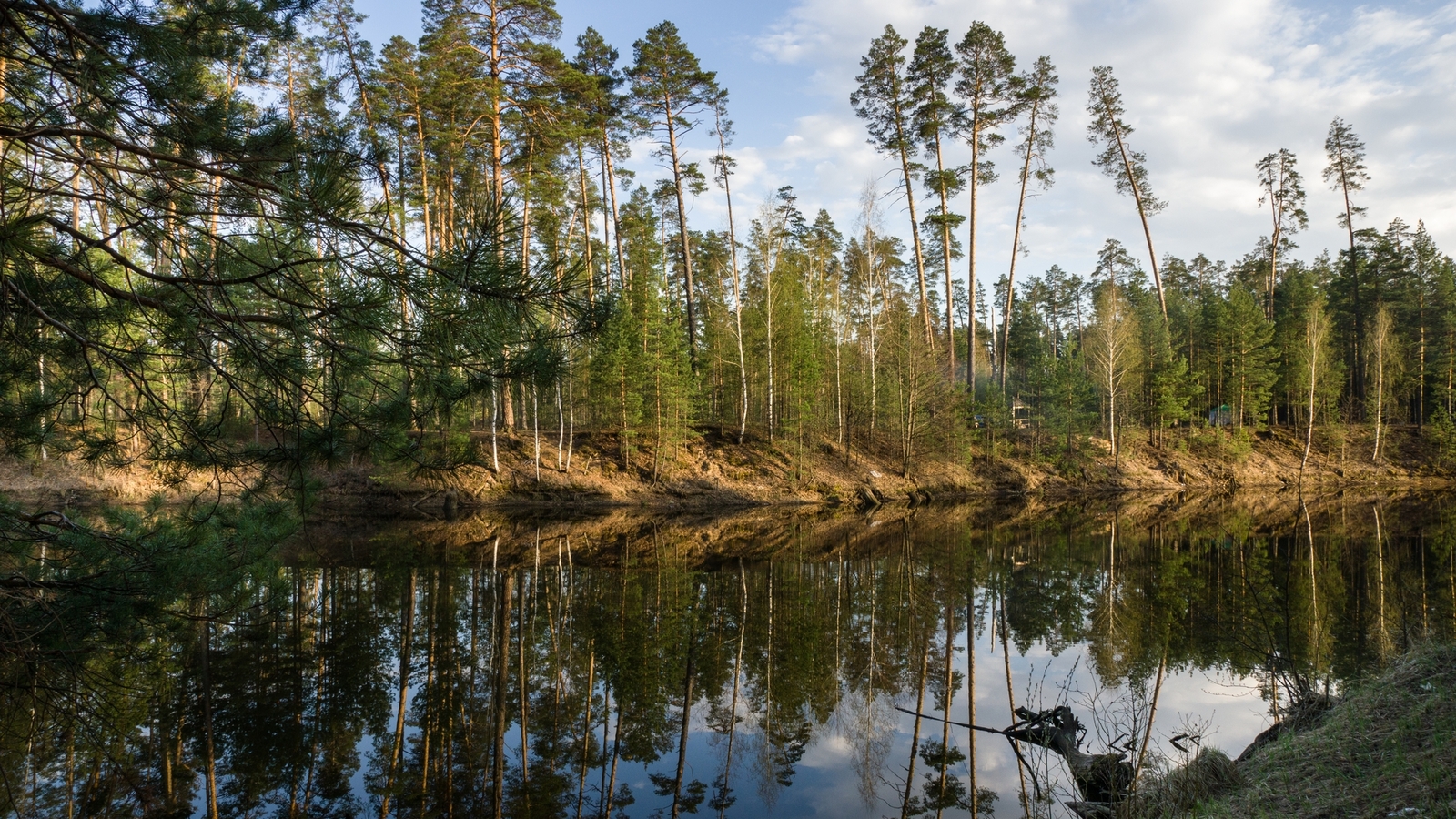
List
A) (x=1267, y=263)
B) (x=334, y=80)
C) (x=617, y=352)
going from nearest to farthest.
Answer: (x=334, y=80), (x=617, y=352), (x=1267, y=263)

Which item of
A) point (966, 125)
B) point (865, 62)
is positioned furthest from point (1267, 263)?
point (865, 62)

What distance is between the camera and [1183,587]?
38.2 feet

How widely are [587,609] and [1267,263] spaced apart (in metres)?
53.9

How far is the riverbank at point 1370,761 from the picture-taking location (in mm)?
3455

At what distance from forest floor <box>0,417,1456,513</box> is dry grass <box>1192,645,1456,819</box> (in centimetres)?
1586

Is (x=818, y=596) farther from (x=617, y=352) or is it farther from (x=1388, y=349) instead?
(x=1388, y=349)

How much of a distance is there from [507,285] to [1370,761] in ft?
18.1

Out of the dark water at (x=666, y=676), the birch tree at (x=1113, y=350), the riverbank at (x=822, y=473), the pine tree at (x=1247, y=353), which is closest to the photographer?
the dark water at (x=666, y=676)

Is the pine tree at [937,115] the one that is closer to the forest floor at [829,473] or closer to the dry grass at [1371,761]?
the forest floor at [829,473]

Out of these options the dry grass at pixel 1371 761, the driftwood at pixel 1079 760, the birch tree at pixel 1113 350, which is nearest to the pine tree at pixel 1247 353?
the birch tree at pixel 1113 350

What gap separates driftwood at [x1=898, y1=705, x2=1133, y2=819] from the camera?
4641mm

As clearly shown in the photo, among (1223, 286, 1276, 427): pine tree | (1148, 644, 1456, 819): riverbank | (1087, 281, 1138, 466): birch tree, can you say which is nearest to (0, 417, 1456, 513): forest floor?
(1223, 286, 1276, 427): pine tree

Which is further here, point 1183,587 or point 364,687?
point 1183,587

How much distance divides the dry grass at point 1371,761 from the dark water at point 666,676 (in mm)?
643
